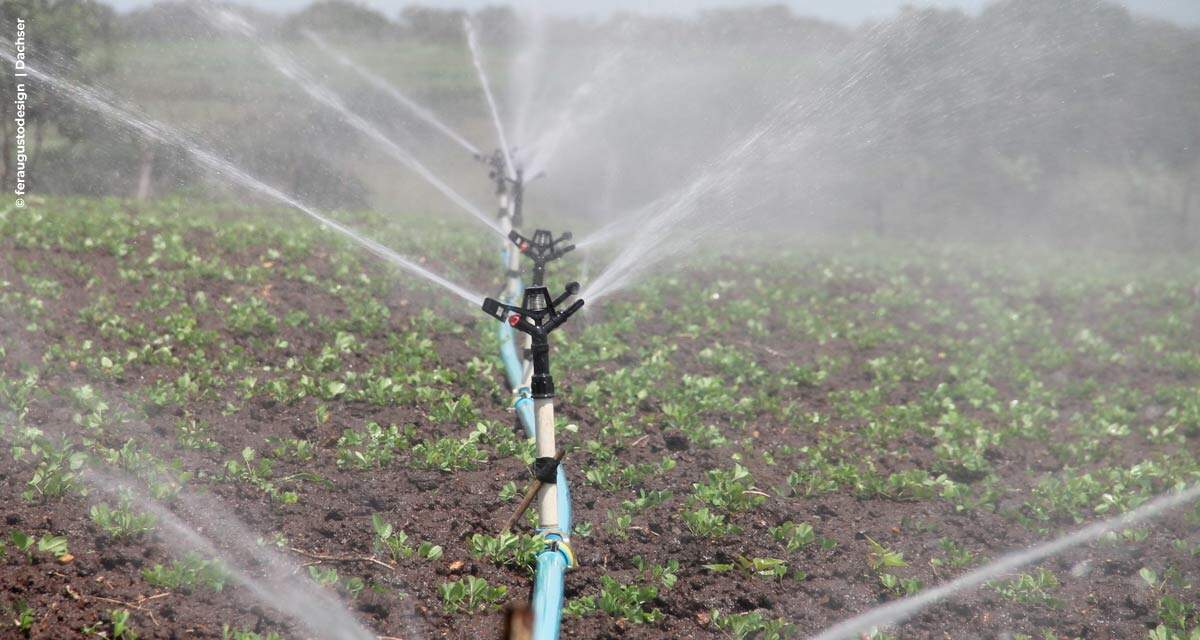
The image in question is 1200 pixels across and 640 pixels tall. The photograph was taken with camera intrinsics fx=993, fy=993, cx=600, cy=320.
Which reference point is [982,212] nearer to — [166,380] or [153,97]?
[153,97]

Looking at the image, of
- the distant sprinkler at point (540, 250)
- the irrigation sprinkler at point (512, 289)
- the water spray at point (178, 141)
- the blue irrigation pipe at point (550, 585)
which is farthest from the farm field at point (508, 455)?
the distant sprinkler at point (540, 250)

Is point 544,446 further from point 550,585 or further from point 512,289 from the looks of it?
point 512,289

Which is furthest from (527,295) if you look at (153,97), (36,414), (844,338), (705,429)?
(153,97)

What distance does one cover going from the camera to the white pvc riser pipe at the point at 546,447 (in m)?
3.90

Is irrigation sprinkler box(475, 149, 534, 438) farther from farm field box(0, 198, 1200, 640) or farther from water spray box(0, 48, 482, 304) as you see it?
water spray box(0, 48, 482, 304)

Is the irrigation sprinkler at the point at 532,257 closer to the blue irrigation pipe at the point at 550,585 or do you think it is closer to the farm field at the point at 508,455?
the farm field at the point at 508,455

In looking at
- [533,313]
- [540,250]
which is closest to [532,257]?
[540,250]

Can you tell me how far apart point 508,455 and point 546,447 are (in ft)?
5.10

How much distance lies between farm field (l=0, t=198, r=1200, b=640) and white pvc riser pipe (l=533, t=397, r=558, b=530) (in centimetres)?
37

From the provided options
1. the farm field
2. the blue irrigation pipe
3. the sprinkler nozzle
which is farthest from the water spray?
the blue irrigation pipe

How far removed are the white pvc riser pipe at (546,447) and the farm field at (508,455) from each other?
1.22ft

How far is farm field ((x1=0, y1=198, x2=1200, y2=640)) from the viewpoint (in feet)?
13.4

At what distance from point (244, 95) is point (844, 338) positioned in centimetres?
1532

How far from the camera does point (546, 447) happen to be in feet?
12.9
